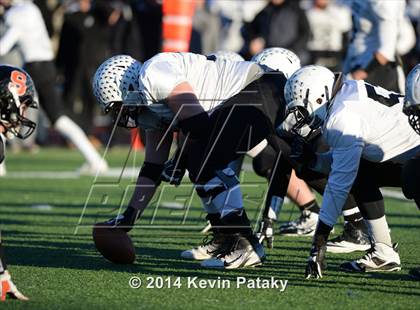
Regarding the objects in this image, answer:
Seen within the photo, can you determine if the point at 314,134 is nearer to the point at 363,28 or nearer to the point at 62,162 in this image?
the point at 363,28

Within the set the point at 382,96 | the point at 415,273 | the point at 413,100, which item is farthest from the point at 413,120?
the point at 415,273

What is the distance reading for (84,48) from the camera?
643 inches

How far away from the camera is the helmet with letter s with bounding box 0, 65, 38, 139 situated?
539 centimetres

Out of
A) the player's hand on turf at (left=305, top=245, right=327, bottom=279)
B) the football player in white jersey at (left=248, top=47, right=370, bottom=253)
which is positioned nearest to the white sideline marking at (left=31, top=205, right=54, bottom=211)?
the football player in white jersey at (left=248, top=47, right=370, bottom=253)

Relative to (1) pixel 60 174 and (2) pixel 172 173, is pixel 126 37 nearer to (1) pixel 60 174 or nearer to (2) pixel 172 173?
(1) pixel 60 174

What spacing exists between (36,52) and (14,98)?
18.9ft

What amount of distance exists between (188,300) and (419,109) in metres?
1.55

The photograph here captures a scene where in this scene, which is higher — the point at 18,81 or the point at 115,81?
the point at 18,81

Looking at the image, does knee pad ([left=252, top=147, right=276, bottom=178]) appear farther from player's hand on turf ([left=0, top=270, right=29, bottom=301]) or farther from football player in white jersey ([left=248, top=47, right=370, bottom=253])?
player's hand on turf ([left=0, top=270, right=29, bottom=301])

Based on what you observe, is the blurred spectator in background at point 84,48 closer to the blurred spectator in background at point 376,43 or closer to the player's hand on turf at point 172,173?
the blurred spectator in background at point 376,43

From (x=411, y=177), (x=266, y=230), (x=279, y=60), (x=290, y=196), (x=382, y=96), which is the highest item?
(x=382, y=96)

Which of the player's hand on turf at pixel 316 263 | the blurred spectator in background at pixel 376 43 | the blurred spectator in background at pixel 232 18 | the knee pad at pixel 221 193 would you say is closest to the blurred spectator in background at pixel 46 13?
the blurred spectator in background at pixel 232 18

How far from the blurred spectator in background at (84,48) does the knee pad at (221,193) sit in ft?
33.2

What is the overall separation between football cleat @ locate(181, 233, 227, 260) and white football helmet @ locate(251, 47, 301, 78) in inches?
48.3
